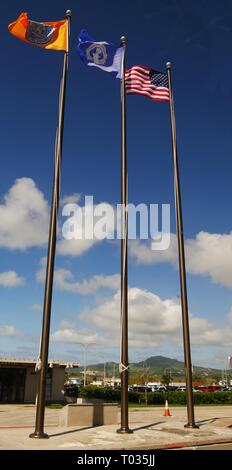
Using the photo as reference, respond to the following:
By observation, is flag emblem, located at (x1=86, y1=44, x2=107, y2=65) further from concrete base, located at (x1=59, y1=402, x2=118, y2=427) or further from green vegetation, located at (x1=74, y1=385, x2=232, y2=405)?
green vegetation, located at (x1=74, y1=385, x2=232, y2=405)

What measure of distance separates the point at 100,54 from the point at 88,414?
46.5 ft

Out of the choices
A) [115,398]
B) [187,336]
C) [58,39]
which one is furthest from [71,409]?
[115,398]

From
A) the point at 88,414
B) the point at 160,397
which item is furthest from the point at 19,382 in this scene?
the point at 88,414

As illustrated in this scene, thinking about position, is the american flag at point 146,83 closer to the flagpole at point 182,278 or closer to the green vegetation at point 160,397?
the flagpole at point 182,278

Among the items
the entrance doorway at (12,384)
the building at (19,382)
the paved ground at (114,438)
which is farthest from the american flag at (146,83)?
the entrance doorway at (12,384)

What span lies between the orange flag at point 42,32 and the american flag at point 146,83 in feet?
9.73

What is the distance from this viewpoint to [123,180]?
1694 centimetres

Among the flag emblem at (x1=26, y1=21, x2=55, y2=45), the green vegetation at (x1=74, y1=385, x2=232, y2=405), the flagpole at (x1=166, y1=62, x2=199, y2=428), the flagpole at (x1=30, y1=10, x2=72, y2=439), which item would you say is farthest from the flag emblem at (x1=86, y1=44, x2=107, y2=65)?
the green vegetation at (x1=74, y1=385, x2=232, y2=405)

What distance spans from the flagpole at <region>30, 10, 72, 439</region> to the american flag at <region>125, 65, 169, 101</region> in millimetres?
2830

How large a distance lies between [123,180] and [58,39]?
603 centimetres

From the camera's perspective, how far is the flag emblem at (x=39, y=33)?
16.2 m

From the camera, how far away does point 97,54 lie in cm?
1747

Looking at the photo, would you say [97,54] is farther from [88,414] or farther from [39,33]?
[88,414]
